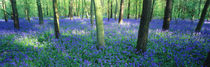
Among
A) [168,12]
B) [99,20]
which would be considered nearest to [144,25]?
[99,20]

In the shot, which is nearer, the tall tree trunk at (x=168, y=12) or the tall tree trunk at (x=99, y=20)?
the tall tree trunk at (x=99, y=20)

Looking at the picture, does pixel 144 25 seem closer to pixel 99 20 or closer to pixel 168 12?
pixel 99 20

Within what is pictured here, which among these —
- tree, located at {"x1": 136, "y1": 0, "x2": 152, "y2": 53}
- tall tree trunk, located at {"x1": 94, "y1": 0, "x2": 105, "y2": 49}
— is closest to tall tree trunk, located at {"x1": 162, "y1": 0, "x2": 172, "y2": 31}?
tree, located at {"x1": 136, "y1": 0, "x2": 152, "y2": 53}

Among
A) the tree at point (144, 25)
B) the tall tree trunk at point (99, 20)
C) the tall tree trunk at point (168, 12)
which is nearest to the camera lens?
the tree at point (144, 25)

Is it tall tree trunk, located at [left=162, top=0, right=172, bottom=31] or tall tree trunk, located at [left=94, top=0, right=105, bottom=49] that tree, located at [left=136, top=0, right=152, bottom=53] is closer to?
tall tree trunk, located at [left=94, top=0, right=105, bottom=49]

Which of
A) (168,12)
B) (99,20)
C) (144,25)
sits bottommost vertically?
(144,25)

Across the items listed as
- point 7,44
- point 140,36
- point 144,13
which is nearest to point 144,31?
point 140,36

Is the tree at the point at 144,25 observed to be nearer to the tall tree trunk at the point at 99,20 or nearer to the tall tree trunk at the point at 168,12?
the tall tree trunk at the point at 99,20

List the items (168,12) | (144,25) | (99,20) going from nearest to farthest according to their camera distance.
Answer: (144,25) < (99,20) < (168,12)

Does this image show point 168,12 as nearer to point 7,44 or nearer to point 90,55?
point 90,55

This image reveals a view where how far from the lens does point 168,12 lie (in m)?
9.39

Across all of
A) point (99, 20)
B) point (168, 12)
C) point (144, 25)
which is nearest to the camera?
point (144, 25)

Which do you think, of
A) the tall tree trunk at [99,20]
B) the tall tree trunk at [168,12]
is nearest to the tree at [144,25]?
Result: the tall tree trunk at [99,20]

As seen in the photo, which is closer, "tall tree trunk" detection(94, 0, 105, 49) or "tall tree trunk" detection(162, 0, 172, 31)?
"tall tree trunk" detection(94, 0, 105, 49)
